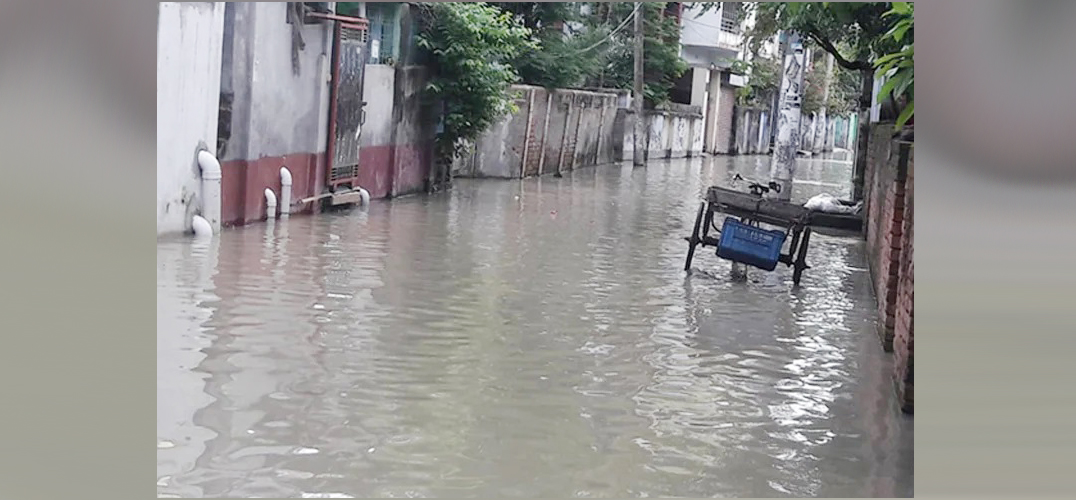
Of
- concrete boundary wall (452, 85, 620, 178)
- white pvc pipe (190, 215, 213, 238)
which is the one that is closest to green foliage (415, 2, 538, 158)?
concrete boundary wall (452, 85, 620, 178)

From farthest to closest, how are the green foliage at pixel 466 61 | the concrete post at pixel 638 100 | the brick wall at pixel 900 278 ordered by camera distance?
the concrete post at pixel 638 100, the green foliage at pixel 466 61, the brick wall at pixel 900 278

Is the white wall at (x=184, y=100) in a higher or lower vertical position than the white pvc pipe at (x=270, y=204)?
higher

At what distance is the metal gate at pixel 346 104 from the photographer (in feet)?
51.1

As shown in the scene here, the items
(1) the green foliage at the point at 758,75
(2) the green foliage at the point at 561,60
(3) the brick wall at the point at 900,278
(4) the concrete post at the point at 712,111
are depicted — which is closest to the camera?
(3) the brick wall at the point at 900,278

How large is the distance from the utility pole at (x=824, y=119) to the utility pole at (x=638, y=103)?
10.9m

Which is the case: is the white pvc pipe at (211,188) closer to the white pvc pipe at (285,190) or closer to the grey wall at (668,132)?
the white pvc pipe at (285,190)

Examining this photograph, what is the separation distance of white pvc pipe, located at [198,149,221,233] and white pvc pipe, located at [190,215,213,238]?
11cm

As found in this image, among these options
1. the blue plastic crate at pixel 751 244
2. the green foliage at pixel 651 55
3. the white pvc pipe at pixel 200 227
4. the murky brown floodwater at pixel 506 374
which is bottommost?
the murky brown floodwater at pixel 506 374

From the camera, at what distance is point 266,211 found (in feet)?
45.6

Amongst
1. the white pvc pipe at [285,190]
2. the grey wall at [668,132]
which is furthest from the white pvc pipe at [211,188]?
the grey wall at [668,132]

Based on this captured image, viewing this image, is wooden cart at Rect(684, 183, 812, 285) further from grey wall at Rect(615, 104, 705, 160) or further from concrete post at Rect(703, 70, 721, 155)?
concrete post at Rect(703, 70, 721, 155)
